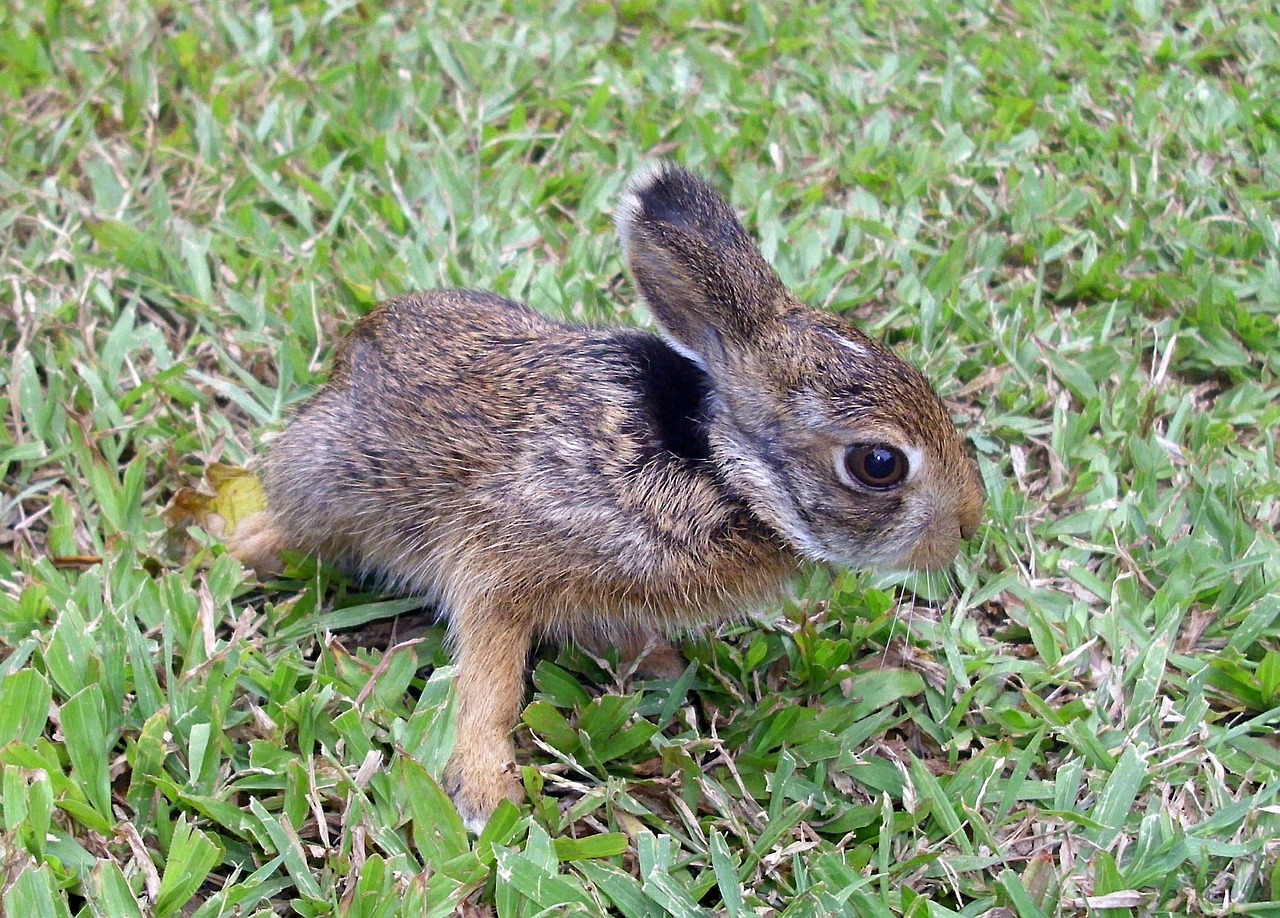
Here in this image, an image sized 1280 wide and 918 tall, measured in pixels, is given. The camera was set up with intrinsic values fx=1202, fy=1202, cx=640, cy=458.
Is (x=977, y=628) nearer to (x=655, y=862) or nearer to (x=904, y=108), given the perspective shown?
(x=655, y=862)

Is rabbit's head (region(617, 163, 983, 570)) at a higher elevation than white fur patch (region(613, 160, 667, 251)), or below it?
below

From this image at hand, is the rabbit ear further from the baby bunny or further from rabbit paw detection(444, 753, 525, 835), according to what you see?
rabbit paw detection(444, 753, 525, 835)

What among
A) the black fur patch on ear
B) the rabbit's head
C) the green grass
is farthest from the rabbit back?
the green grass

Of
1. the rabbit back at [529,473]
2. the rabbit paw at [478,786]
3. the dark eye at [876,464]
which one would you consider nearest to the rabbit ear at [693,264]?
the rabbit back at [529,473]

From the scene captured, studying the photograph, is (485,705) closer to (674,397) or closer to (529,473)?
(529,473)

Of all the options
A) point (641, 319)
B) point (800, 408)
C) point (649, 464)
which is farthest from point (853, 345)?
point (641, 319)

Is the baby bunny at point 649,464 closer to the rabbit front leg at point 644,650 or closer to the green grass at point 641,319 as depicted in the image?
the rabbit front leg at point 644,650
